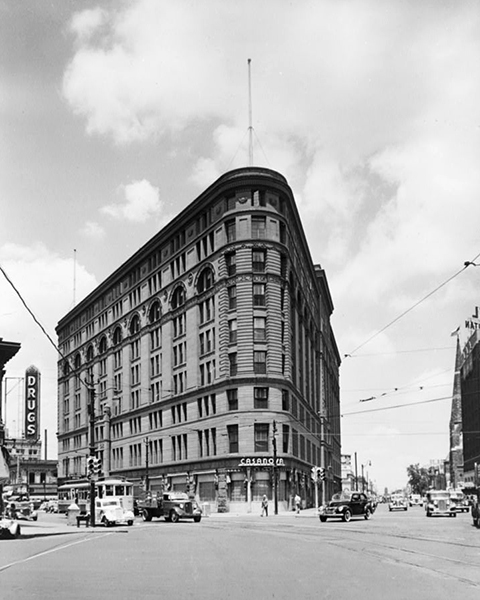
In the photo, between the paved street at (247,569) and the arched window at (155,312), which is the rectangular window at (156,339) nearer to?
the arched window at (155,312)

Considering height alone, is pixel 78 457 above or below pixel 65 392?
below

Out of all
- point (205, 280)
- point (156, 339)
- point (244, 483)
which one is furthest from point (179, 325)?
point (244, 483)

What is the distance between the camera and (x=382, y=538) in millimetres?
29781

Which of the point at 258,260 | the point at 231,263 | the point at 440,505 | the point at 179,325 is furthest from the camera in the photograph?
the point at 179,325

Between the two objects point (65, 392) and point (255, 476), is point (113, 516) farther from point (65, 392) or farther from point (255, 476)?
point (65, 392)

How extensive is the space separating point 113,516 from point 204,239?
44.2 meters

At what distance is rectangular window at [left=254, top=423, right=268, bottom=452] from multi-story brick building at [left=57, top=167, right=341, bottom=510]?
0.13m

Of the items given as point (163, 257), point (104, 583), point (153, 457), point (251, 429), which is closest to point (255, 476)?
point (251, 429)

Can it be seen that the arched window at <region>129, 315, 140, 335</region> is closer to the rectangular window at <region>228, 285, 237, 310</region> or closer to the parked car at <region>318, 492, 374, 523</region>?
the rectangular window at <region>228, 285, 237, 310</region>

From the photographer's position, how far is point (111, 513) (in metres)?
46.9

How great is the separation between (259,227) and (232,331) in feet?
34.5

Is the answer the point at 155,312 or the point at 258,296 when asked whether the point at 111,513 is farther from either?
the point at 155,312

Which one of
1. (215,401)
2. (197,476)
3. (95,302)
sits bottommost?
(197,476)

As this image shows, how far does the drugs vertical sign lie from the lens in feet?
213
